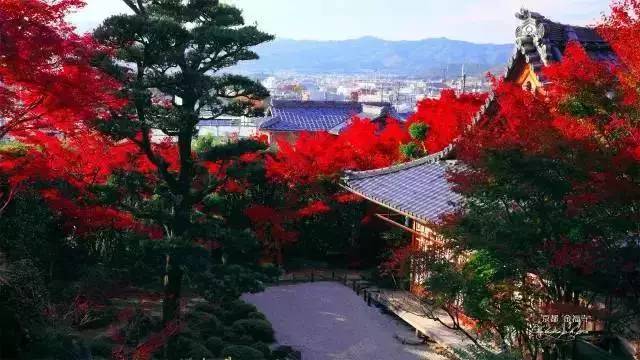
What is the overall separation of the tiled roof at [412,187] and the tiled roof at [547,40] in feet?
11.1

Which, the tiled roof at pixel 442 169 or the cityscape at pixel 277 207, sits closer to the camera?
the cityscape at pixel 277 207

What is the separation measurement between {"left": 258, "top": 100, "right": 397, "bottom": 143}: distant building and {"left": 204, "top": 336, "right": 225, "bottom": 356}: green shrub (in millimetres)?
24924

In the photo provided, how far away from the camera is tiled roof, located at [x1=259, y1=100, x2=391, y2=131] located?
3856 cm

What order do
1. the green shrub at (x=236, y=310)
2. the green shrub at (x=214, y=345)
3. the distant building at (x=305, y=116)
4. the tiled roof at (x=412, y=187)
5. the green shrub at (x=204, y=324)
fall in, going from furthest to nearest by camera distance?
1. the distant building at (x=305, y=116)
2. the green shrub at (x=236, y=310)
3. the tiled roof at (x=412, y=187)
4. the green shrub at (x=204, y=324)
5. the green shrub at (x=214, y=345)

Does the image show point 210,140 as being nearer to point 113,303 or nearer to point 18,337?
point 113,303

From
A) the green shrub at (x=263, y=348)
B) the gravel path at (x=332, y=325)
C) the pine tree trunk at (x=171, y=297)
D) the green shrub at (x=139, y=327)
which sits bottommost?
the gravel path at (x=332, y=325)

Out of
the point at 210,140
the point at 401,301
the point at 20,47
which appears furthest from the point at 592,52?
the point at 210,140

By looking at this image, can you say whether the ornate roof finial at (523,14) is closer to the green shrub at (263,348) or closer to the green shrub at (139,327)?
the green shrub at (263,348)

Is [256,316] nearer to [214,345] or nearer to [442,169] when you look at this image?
[214,345]

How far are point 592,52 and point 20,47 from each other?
9.97 metres

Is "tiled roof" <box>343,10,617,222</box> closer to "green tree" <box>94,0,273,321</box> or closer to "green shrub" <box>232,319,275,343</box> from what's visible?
"green shrub" <box>232,319,275,343</box>

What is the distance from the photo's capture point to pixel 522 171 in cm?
762

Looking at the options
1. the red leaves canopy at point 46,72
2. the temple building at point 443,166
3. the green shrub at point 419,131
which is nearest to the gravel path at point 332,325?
the temple building at point 443,166

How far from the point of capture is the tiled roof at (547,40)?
11812mm
